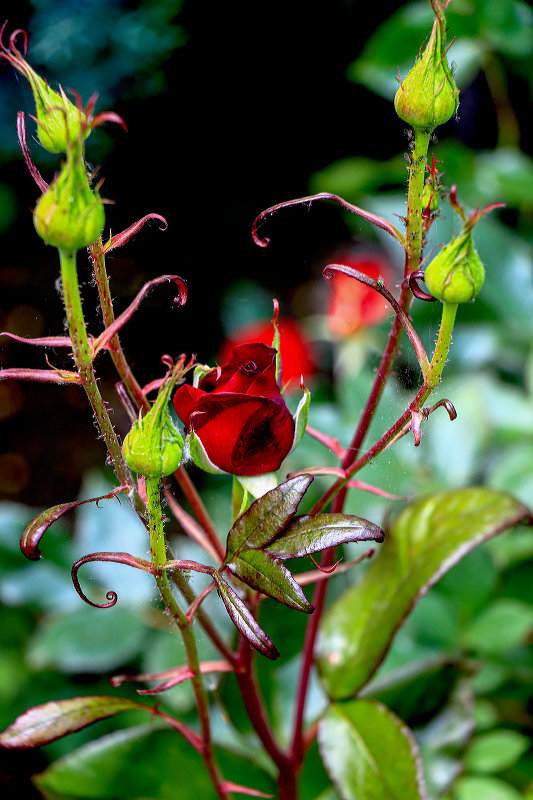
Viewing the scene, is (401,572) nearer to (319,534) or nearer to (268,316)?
(319,534)

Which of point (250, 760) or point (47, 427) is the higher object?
point (47, 427)

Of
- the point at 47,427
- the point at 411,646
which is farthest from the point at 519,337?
the point at 47,427

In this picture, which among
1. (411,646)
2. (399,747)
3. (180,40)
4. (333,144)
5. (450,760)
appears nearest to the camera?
(399,747)

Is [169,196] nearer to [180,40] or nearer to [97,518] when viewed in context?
[180,40]

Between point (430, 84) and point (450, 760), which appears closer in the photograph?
point (430, 84)

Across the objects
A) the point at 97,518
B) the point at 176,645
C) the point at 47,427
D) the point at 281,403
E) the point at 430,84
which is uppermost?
the point at 430,84

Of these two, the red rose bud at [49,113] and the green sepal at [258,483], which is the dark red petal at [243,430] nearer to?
the green sepal at [258,483]

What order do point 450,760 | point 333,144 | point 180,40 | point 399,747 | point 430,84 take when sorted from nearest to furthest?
1. point 430,84
2. point 399,747
3. point 450,760
4. point 180,40
5. point 333,144
